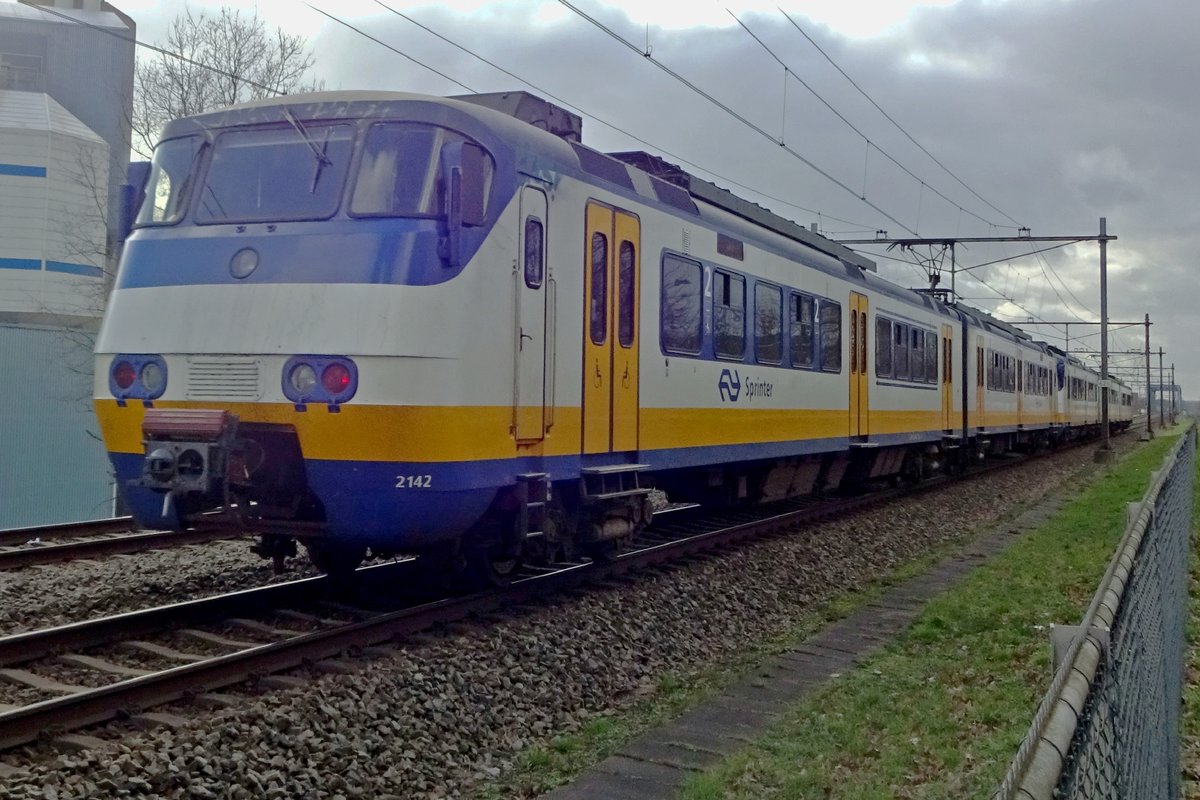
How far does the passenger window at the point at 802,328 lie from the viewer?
12.9 meters

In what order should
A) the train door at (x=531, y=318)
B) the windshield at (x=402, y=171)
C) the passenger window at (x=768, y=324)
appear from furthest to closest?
the passenger window at (x=768, y=324) → the train door at (x=531, y=318) → the windshield at (x=402, y=171)

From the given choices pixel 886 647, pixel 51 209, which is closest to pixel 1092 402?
pixel 51 209

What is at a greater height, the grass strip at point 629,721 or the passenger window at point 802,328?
the passenger window at point 802,328

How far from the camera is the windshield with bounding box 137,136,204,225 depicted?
7.64 m

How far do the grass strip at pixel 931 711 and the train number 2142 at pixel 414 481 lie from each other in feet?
8.03

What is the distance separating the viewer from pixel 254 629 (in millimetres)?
7055

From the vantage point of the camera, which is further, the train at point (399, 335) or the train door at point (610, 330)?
the train door at point (610, 330)

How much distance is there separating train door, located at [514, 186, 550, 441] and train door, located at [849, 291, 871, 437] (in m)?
7.96

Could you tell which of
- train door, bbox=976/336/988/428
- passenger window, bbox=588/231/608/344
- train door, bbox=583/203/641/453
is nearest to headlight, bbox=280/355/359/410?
train door, bbox=583/203/641/453

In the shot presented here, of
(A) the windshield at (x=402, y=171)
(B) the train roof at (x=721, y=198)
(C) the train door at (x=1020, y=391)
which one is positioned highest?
(B) the train roof at (x=721, y=198)

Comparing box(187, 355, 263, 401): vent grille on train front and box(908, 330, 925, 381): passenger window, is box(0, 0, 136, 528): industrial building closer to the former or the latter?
box(908, 330, 925, 381): passenger window

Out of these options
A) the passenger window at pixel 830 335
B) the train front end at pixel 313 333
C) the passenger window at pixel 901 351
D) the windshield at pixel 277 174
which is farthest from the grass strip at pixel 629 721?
the passenger window at pixel 901 351

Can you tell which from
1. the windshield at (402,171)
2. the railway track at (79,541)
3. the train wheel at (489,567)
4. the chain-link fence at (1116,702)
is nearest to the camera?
the chain-link fence at (1116,702)

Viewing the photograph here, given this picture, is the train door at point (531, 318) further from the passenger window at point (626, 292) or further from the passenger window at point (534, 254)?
the passenger window at point (626, 292)
